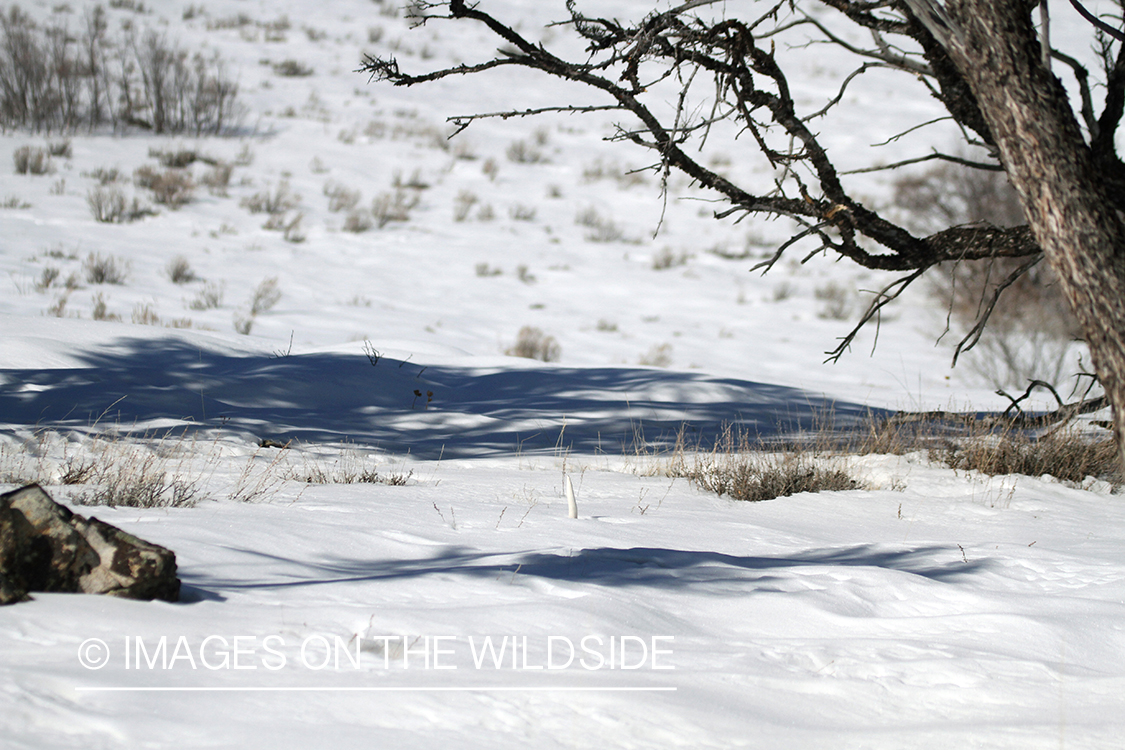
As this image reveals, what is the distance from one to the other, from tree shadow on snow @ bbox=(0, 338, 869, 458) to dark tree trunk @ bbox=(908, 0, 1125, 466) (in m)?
3.89

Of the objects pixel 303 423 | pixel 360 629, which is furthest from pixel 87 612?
pixel 303 423

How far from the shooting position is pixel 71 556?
205 cm

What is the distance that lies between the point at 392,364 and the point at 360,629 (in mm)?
6362

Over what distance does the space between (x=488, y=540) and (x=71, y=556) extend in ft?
4.87

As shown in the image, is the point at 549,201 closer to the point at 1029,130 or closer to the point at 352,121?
the point at 352,121

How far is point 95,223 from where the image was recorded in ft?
44.2

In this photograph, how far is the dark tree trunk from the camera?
2.65 metres

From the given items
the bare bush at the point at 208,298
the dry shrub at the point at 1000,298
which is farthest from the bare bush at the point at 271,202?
the dry shrub at the point at 1000,298

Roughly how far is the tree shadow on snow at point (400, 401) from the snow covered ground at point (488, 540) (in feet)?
0.15

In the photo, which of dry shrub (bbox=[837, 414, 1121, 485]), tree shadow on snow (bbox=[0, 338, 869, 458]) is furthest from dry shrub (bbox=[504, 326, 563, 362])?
dry shrub (bbox=[837, 414, 1121, 485])

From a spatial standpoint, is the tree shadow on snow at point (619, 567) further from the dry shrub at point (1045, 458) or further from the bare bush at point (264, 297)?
the bare bush at point (264, 297)

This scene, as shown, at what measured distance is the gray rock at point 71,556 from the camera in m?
1.99

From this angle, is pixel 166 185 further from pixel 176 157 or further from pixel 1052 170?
pixel 1052 170

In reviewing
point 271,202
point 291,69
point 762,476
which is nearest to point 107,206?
point 271,202
